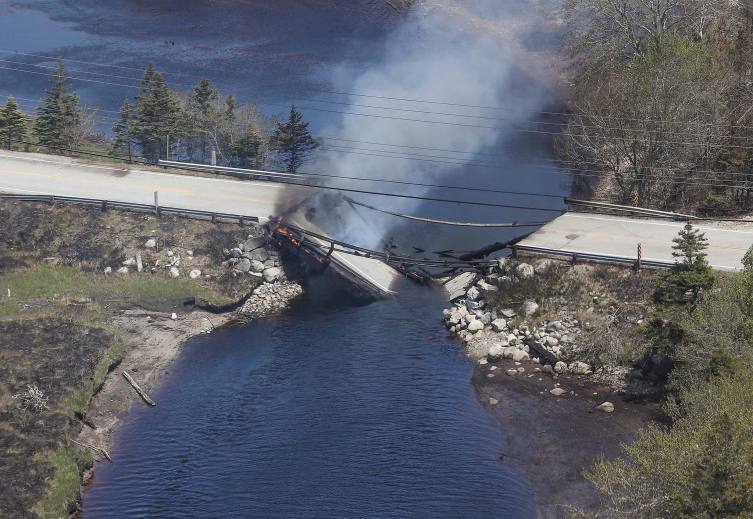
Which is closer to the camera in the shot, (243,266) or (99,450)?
(99,450)

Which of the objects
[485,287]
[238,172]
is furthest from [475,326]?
[238,172]

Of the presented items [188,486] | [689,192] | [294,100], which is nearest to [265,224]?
[188,486]

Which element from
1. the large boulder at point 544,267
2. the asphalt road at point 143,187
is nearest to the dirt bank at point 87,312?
the asphalt road at point 143,187

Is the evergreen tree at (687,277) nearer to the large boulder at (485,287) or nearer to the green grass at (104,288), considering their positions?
the large boulder at (485,287)

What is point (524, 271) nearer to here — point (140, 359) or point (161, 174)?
point (140, 359)

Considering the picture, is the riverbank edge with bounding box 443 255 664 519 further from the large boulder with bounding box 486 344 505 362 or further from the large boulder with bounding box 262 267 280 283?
the large boulder with bounding box 262 267 280 283

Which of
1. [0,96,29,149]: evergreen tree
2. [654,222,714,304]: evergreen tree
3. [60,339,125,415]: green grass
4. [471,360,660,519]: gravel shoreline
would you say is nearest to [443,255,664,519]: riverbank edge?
[471,360,660,519]: gravel shoreline

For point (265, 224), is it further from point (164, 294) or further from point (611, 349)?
point (611, 349)
